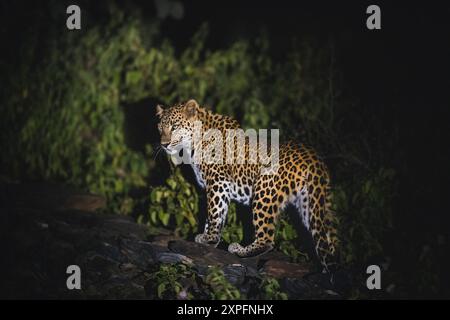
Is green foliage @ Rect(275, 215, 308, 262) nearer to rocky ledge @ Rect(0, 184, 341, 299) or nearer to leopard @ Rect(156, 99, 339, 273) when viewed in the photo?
rocky ledge @ Rect(0, 184, 341, 299)

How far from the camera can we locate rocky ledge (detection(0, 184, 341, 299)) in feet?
23.2

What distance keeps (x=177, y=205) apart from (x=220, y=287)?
188 centimetres

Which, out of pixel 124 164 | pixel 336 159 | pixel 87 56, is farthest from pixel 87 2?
pixel 336 159

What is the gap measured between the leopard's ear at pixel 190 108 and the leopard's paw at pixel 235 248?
1483 millimetres

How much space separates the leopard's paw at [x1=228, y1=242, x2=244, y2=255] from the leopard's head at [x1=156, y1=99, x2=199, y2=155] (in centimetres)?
121

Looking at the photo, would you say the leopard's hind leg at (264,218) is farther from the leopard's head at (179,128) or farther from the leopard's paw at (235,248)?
the leopard's head at (179,128)

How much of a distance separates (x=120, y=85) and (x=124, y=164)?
1406mm

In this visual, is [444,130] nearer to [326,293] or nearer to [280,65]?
[326,293]

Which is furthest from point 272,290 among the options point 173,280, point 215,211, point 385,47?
point 385,47

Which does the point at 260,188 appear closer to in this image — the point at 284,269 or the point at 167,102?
the point at 284,269

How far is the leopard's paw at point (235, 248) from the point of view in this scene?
759 cm

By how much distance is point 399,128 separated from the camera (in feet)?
28.7

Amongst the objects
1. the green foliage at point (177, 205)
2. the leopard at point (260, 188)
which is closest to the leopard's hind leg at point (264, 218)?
the leopard at point (260, 188)

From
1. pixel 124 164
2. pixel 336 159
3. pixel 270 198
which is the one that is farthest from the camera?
pixel 124 164
